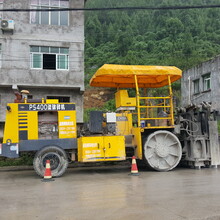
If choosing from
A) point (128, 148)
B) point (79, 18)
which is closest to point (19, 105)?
point (128, 148)

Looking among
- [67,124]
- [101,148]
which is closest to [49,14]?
[67,124]

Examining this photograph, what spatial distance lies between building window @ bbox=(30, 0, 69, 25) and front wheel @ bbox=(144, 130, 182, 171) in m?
11.7

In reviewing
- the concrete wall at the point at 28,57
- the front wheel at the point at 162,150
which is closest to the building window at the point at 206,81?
the concrete wall at the point at 28,57

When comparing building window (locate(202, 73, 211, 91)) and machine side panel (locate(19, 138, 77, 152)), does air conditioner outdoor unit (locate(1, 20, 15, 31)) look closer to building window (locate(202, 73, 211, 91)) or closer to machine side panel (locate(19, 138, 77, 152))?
machine side panel (locate(19, 138, 77, 152))

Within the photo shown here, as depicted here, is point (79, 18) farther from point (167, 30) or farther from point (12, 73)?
point (167, 30)

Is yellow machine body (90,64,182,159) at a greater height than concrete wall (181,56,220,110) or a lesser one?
lesser

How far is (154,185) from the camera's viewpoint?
743 cm

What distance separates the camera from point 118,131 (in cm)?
1030

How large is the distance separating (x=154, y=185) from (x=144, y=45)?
48.8 meters

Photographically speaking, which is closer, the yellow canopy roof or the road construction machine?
the road construction machine

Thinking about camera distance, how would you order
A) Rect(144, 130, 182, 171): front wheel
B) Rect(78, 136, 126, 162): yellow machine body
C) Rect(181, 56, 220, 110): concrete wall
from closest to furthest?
1. Rect(78, 136, 126, 162): yellow machine body
2. Rect(144, 130, 182, 171): front wheel
3. Rect(181, 56, 220, 110): concrete wall

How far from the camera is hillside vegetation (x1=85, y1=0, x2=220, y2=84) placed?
46744mm

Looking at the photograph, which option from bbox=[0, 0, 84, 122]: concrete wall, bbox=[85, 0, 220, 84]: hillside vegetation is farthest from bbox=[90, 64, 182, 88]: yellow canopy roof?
bbox=[85, 0, 220, 84]: hillside vegetation

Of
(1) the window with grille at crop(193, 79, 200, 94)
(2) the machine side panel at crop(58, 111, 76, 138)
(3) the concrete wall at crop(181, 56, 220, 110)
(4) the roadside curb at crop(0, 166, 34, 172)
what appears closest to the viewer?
(2) the machine side panel at crop(58, 111, 76, 138)
